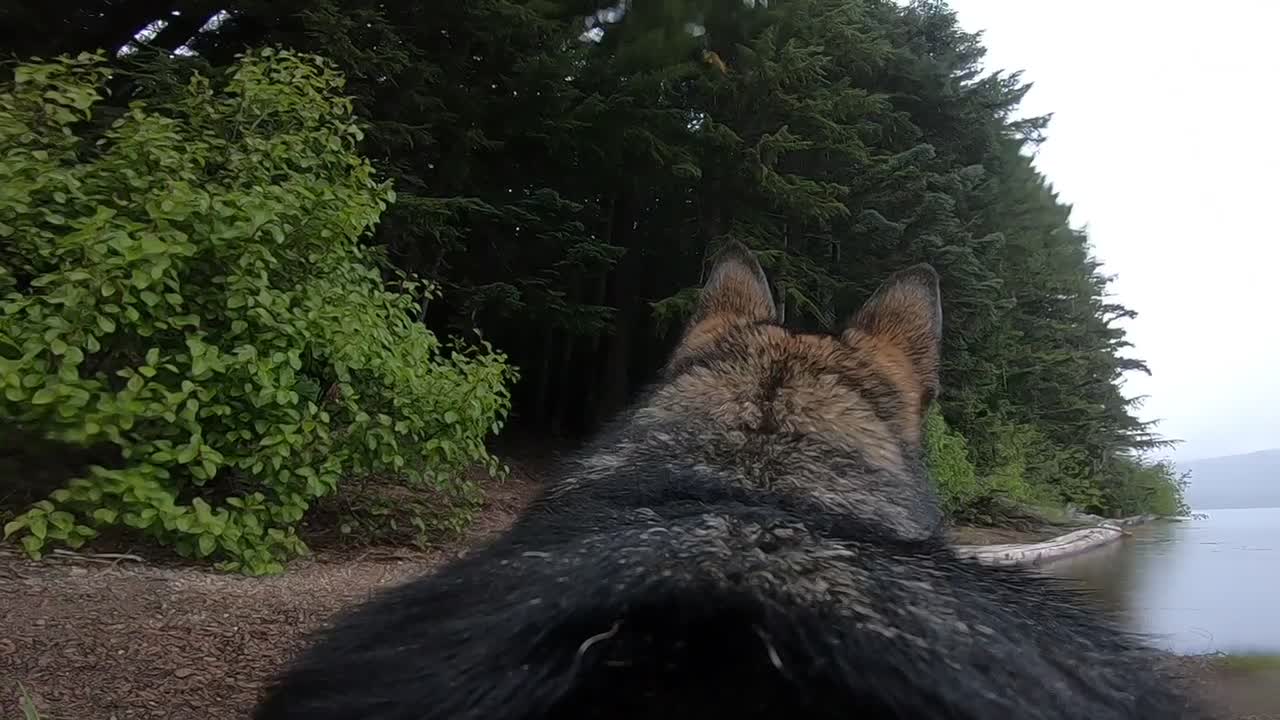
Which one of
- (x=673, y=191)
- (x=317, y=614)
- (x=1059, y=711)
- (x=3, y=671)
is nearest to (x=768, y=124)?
(x=673, y=191)

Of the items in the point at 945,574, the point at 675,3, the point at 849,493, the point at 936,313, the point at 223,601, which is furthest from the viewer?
the point at 675,3

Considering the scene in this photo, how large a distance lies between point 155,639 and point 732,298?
286 centimetres

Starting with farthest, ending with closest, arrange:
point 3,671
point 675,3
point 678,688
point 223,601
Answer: point 675,3
point 223,601
point 3,671
point 678,688

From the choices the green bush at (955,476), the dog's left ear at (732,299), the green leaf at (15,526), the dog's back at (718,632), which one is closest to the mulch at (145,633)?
the green leaf at (15,526)

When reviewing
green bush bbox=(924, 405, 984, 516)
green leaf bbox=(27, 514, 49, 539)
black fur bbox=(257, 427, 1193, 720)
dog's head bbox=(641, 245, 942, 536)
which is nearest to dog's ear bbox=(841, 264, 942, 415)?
dog's head bbox=(641, 245, 942, 536)

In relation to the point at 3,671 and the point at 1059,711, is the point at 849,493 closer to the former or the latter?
the point at 1059,711

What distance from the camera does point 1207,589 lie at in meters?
3.50

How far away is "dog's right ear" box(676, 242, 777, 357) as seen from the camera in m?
3.01

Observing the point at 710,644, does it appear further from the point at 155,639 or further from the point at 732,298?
the point at 155,639

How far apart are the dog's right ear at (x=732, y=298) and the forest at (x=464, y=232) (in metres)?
1.06

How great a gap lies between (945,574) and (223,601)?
156 inches

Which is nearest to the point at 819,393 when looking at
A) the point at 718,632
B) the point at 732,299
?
the point at 732,299

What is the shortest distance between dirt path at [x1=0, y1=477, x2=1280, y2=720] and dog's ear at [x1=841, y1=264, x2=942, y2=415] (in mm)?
1110

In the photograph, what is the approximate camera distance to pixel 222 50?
8.83m
